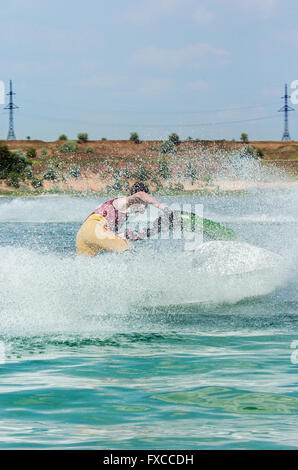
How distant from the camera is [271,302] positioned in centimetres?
984

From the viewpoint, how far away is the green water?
4895 mm

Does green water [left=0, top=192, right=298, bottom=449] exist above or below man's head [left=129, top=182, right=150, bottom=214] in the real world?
below

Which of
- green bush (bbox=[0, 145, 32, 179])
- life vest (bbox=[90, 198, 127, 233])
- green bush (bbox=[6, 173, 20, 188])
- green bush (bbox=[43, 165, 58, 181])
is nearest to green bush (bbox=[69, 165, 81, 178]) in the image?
green bush (bbox=[43, 165, 58, 181])

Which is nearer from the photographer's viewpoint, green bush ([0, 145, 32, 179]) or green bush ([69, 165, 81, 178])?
green bush ([0, 145, 32, 179])

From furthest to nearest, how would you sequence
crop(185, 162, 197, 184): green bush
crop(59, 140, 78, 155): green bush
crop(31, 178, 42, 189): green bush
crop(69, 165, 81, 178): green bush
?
1. crop(59, 140, 78, 155): green bush
2. crop(69, 165, 81, 178): green bush
3. crop(31, 178, 42, 189): green bush
4. crop(185, 162, 197, 184): green bush

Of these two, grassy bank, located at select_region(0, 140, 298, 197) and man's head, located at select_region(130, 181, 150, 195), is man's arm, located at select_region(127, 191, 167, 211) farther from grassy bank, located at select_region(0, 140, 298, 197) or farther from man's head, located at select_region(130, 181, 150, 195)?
grassy bank, located at select_region(0, 140, 298, 197)

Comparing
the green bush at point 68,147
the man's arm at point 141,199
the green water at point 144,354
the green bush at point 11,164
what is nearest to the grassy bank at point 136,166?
the green bush at point 68,147

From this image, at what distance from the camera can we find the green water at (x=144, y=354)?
4895 millimetres

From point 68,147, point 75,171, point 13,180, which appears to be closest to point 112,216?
point 13,180

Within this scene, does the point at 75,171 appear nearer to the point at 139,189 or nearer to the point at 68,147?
the point at 68,147

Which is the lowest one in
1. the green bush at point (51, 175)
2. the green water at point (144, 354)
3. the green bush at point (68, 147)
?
the green water at point (144, 354)

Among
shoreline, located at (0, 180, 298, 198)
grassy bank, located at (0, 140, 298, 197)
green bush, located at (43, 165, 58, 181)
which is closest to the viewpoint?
shoreline, located at (0, 180, 298, 198)

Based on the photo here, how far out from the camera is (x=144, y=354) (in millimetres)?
6867

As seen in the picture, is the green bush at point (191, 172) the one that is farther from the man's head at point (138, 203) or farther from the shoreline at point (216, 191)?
the man's head at point (138, 203)
